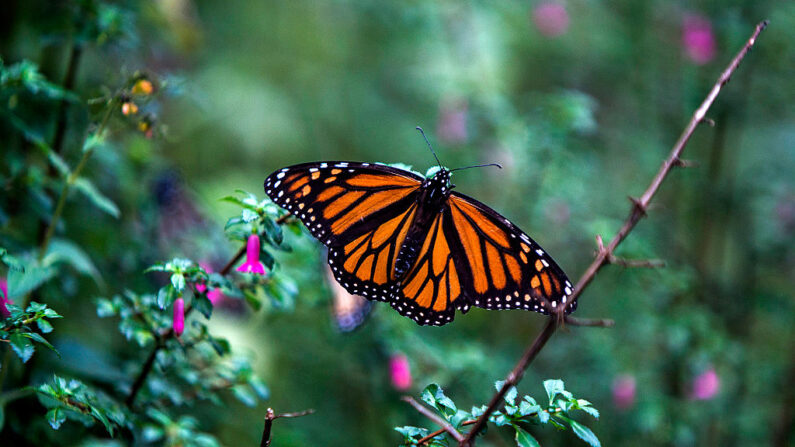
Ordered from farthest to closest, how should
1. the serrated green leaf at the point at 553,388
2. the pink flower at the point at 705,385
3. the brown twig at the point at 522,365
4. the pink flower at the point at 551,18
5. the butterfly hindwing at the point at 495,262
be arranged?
the pink flower at the point at 551,18, the pink flower at the point at 705,385, the butterfly hindwing at the point at 495,262, the serrated green leaf at the point at 553,388, the brown twig at the point at 522,365

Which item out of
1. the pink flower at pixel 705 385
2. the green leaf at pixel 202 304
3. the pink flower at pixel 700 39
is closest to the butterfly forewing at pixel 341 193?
the green leaf at pixel 202 304

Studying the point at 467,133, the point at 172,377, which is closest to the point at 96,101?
the point at 172,377

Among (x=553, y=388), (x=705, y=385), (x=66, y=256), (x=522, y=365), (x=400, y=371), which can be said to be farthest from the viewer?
(x=705, y=385)

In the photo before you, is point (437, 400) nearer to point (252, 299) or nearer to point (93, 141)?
point (252, 299)

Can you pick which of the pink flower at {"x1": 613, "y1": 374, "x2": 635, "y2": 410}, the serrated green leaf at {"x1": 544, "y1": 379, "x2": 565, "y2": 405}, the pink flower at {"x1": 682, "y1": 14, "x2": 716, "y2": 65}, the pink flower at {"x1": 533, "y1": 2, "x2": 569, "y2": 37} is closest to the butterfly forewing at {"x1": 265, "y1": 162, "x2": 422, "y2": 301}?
the serrated green leaf at {"x1": 544, "y1": 379, "x2": 565, "y2": 405}

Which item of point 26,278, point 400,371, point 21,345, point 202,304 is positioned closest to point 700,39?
point 400,371

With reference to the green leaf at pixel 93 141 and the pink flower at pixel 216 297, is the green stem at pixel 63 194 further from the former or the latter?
the pink flower at pixel 216 297

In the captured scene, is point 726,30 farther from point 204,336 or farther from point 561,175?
point 204,336
